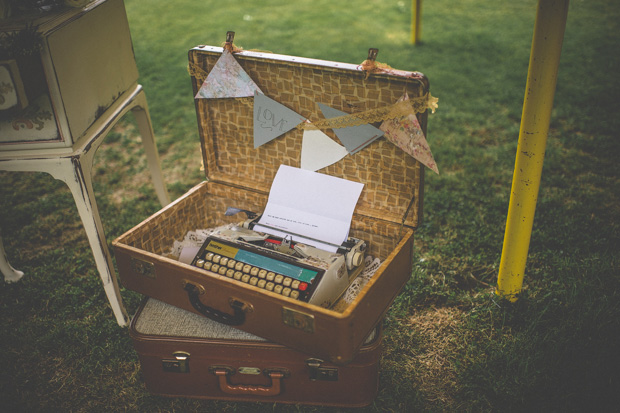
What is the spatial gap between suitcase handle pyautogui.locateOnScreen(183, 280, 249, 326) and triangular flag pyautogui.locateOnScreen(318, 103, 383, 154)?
0.73 metres

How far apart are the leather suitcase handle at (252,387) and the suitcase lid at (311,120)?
2.35 feet

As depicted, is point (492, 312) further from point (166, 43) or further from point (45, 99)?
point (166, 43)

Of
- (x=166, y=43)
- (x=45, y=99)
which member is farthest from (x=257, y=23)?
(x=45, y=99)

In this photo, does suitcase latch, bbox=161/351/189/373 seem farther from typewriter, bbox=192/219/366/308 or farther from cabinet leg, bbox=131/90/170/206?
cabinet leg, bbox=131/90/170/206

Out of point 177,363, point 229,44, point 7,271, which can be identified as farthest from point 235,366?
point 7,271

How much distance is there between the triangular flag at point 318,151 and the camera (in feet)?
6.25

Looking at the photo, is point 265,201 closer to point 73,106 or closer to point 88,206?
point 88,206

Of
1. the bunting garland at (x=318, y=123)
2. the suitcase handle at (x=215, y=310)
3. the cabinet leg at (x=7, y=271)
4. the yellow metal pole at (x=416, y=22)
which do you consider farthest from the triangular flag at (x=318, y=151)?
the yellow metal pole at (x=416, y=22)

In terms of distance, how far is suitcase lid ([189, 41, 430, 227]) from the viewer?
1.69m

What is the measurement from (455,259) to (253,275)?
130 cm

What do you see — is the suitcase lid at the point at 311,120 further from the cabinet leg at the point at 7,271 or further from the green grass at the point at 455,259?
the cabinet leg at the point at 7,271

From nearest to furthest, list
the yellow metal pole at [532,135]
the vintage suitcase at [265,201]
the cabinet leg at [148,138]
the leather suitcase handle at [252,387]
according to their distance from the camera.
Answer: the vintage suitcase at [265,201]
the yellow metal pole at [532,135]
the leather suitcase handle at [252,387]
the cabinet leg at [148,138]

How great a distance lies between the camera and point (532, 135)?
1833 mm

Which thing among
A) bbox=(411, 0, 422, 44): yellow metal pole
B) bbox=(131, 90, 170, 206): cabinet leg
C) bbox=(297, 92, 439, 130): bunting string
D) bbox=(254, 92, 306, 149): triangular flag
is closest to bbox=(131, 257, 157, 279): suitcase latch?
bbox=(254, 92, 306, 149): triangular flag
